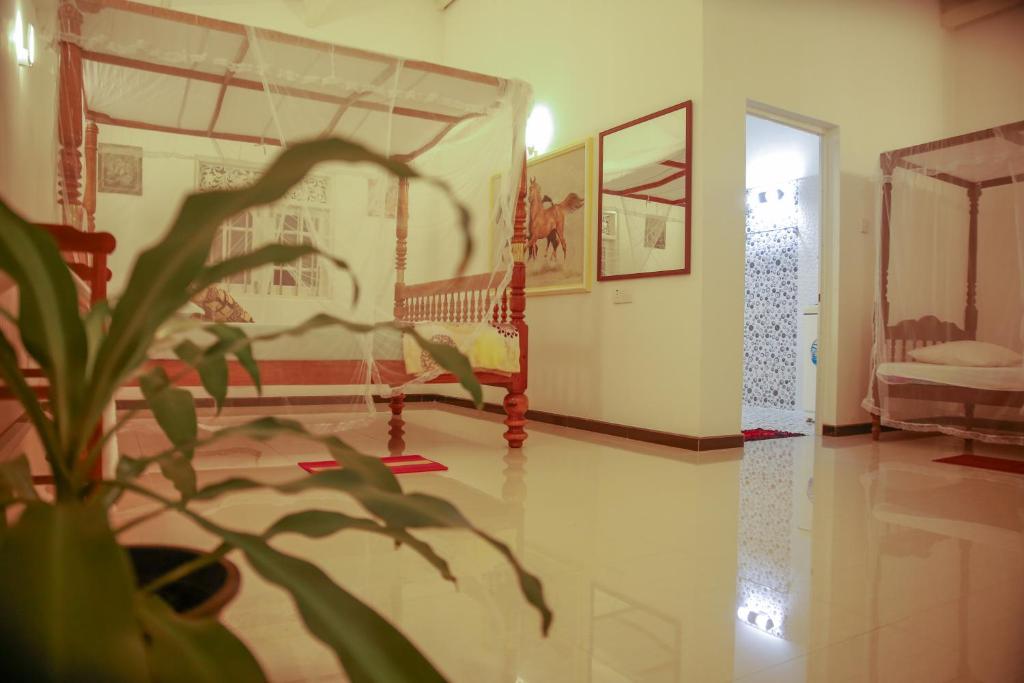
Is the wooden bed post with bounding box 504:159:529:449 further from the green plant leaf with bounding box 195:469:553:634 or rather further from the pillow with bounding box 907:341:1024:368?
the green plant leaf with bounding box 195:469:553:634

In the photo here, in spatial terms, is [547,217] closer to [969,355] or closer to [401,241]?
[401,241]

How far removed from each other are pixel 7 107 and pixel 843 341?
15.2ft

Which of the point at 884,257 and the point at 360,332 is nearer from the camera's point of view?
the point at 360,332

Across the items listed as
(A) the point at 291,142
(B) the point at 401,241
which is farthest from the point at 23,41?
(B) the point at 401,241

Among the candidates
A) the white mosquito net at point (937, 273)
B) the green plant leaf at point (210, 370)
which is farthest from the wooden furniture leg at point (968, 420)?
the green plant leaf at point (210, 370)

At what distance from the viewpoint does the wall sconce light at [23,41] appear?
9.30 feet

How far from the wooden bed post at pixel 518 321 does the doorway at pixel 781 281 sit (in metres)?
3.03

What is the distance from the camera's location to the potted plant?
40 centimetres

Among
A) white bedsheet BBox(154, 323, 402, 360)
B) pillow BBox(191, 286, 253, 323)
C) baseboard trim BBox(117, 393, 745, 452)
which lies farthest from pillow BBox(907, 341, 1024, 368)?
pillow BBox(191, 286, 253, 323)

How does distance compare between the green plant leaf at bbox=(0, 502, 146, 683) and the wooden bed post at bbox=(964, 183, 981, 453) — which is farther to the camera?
the wooden bed post at bbox=(964, 183, 981, 453)

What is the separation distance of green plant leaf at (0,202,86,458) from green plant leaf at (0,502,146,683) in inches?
6.6

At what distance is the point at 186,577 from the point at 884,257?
15.1 ft

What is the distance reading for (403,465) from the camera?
10.2 feet

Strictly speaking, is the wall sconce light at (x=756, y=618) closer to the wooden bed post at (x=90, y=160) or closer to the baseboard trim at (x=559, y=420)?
the baseboard trim at (x=559, y=420)
